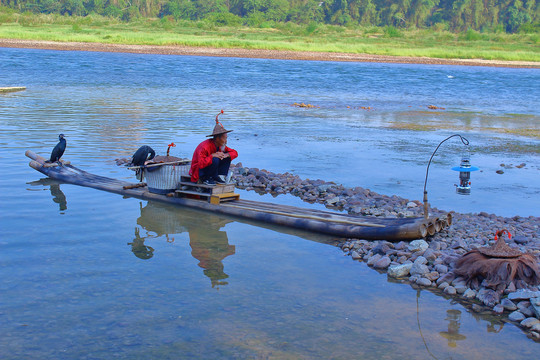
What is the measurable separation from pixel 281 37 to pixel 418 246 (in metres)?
62.7

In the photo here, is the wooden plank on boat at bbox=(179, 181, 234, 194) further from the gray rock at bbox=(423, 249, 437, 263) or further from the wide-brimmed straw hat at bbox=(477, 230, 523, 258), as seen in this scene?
the wide-brimmed straw hat at bbox=(477, 230, 523, 258)

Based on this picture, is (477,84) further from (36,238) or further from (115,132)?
(36,238)

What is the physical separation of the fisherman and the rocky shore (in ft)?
5.59

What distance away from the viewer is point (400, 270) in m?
7.44

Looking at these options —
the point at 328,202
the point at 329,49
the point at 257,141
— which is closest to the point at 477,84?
the point at 329,49

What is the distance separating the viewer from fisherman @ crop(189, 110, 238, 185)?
9.74 metres

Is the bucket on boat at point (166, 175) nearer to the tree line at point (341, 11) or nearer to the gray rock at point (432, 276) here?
the gray rock at point (432, 276)

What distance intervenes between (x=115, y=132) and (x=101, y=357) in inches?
472

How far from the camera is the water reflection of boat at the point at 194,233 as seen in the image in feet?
25.8

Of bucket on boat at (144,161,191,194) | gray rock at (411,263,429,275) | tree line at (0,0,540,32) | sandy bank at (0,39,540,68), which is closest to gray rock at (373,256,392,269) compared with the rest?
gray rock at (411,263,429,275)

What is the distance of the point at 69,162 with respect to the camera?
12359 mm

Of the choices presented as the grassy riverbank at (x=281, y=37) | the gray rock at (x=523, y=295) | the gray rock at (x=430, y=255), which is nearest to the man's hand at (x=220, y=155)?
the gray rock at (x=430, y=255)

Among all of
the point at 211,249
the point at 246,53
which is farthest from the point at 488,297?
the point at 246,53

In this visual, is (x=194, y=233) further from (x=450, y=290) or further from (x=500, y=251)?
(x=500, y=251)
